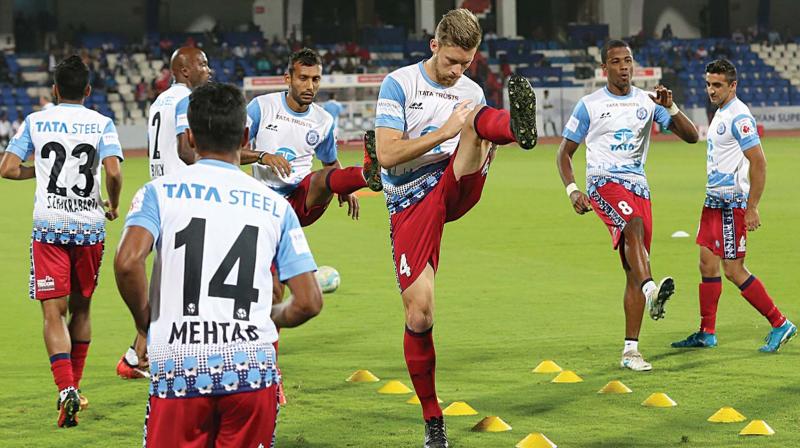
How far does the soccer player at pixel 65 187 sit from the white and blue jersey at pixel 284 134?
134cm

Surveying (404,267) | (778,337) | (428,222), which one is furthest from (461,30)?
(778,337)

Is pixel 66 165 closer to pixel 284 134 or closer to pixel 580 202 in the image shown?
pixel 284 134

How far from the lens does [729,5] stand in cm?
6012

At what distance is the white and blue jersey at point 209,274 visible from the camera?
408 cm

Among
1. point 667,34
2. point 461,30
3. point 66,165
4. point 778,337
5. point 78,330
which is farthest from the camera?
point 667,34

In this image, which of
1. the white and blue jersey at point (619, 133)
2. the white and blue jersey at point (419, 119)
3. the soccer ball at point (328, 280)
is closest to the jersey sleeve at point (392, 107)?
the white and blue jersey at point (419, 119)

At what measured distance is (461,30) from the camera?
254 inches

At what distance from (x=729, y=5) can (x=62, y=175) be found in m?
56.2

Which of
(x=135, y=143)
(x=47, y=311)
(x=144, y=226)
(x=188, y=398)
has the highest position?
(x=144, y=226)

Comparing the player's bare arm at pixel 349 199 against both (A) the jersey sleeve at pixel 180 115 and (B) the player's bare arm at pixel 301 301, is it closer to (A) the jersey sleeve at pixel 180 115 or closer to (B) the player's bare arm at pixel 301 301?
(A) the jersey sleeve at pixel 180 115

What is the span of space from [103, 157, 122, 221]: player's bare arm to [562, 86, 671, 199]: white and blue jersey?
10.3ft

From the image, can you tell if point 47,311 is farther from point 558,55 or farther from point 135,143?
point 558,55

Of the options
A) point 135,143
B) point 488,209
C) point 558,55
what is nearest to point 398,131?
point 488,209

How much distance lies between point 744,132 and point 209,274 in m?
6.05
